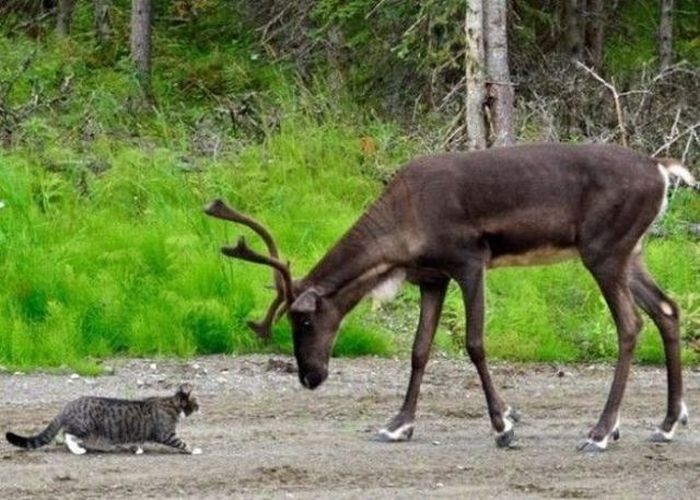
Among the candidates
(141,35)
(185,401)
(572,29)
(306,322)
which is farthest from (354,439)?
(141,35)

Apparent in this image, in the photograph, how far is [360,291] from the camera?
1130 cm

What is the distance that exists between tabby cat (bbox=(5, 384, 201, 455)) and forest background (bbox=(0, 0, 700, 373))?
309 centimetres

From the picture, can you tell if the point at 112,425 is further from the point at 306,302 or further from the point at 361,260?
the point at 361,260

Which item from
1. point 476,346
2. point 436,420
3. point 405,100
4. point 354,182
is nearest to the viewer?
point 476,346

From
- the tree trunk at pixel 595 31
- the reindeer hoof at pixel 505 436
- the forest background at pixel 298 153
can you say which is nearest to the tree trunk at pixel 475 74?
the forest background at pixel 298 153

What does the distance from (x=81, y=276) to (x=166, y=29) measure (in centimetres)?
1596

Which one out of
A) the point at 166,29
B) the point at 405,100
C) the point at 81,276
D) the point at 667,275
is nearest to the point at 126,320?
the point at 81,276

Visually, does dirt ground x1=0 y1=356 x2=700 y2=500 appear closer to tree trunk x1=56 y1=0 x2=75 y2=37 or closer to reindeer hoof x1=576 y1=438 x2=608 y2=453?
reindeer hoof x1=576 y1=438 x2=608 y2=453

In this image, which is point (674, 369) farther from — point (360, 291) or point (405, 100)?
point (405, 100)

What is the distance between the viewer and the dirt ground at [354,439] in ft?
31.1

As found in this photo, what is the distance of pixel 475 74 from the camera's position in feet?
60.6

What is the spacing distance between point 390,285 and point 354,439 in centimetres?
98

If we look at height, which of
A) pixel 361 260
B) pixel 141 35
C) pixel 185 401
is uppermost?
pixel 141 35

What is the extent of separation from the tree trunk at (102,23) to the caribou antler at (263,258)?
18.5 m
